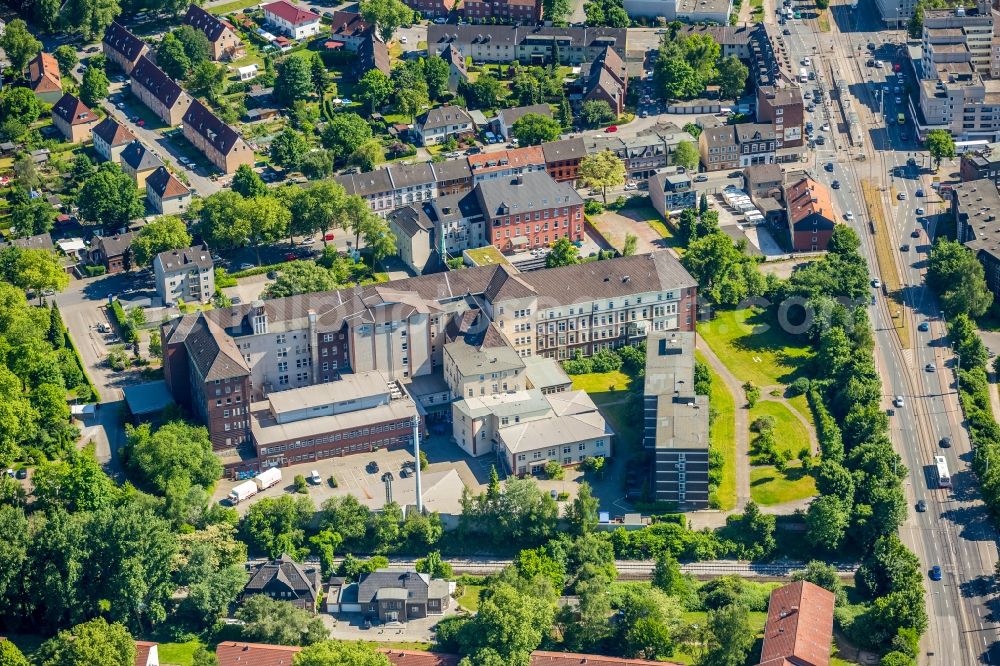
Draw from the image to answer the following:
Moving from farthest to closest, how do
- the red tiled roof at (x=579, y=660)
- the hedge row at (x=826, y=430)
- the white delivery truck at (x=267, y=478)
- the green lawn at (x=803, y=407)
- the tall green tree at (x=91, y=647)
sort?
the green lawn at (x=803, y=407) < the hedge row at (x=826, y=430) < the white delivery truck at (x=267, y=478) < the red tiled roof at (x=579, y=660) < the tall green tree at (x=91, y=647)

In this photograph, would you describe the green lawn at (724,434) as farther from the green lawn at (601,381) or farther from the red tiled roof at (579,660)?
the red tiled roof at (579,660)

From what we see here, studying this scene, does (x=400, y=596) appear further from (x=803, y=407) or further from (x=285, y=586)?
(x=803, y=407)

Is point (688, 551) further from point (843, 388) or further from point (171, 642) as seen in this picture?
point (171, 642)

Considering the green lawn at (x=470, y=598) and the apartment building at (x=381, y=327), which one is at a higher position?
the apartment building at (x=381, y=327)

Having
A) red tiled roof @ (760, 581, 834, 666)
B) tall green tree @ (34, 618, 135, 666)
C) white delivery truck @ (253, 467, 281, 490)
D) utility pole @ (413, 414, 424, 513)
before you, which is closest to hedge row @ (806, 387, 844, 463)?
red tiled roof @ (760, 581, 834, 666)

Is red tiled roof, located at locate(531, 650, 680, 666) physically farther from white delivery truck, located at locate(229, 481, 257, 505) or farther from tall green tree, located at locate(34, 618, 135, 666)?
white delivery truck, located at locate(229, 481, 257, 505)

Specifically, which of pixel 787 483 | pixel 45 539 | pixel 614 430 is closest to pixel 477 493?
pixel 614 430

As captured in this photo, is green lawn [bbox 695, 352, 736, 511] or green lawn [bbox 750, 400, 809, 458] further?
green lawn [bbox 750, 400, 809, 458]

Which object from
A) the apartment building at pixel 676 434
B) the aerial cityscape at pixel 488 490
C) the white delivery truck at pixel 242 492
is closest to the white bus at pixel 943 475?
the aerial cityscape at pixel 488 490
